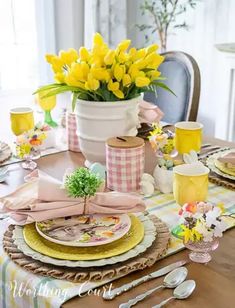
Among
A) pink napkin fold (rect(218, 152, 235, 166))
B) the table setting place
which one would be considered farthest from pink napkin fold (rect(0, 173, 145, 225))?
pink napkin fold (rect(218, 152, 235, 166))

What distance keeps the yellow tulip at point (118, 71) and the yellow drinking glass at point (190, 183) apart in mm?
319

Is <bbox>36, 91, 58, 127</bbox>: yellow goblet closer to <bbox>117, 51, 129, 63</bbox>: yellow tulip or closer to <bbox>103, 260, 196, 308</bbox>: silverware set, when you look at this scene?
<bbox>117, 51, 129, 63</bbox>: yellow tulip

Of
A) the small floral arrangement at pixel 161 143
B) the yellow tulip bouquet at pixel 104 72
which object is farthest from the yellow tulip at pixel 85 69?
the small floral arrangement at pixel 161 143

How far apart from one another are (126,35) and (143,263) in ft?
8.22

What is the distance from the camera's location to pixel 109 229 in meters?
1.02

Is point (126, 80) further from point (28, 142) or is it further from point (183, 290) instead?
point (183, 290)

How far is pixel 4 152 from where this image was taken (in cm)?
162

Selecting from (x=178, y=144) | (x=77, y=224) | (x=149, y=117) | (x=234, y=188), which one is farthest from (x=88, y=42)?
(x=77, y=224)

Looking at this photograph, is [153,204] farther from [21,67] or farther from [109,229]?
[21,67]

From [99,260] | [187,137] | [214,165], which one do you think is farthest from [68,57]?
[99,260]

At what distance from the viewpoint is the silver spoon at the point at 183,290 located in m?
0.85

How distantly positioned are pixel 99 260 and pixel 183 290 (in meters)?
0.16

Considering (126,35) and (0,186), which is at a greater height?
(126,35)

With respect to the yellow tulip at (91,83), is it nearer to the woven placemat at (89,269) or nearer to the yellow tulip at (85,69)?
the yellow tulip at (85,69)
